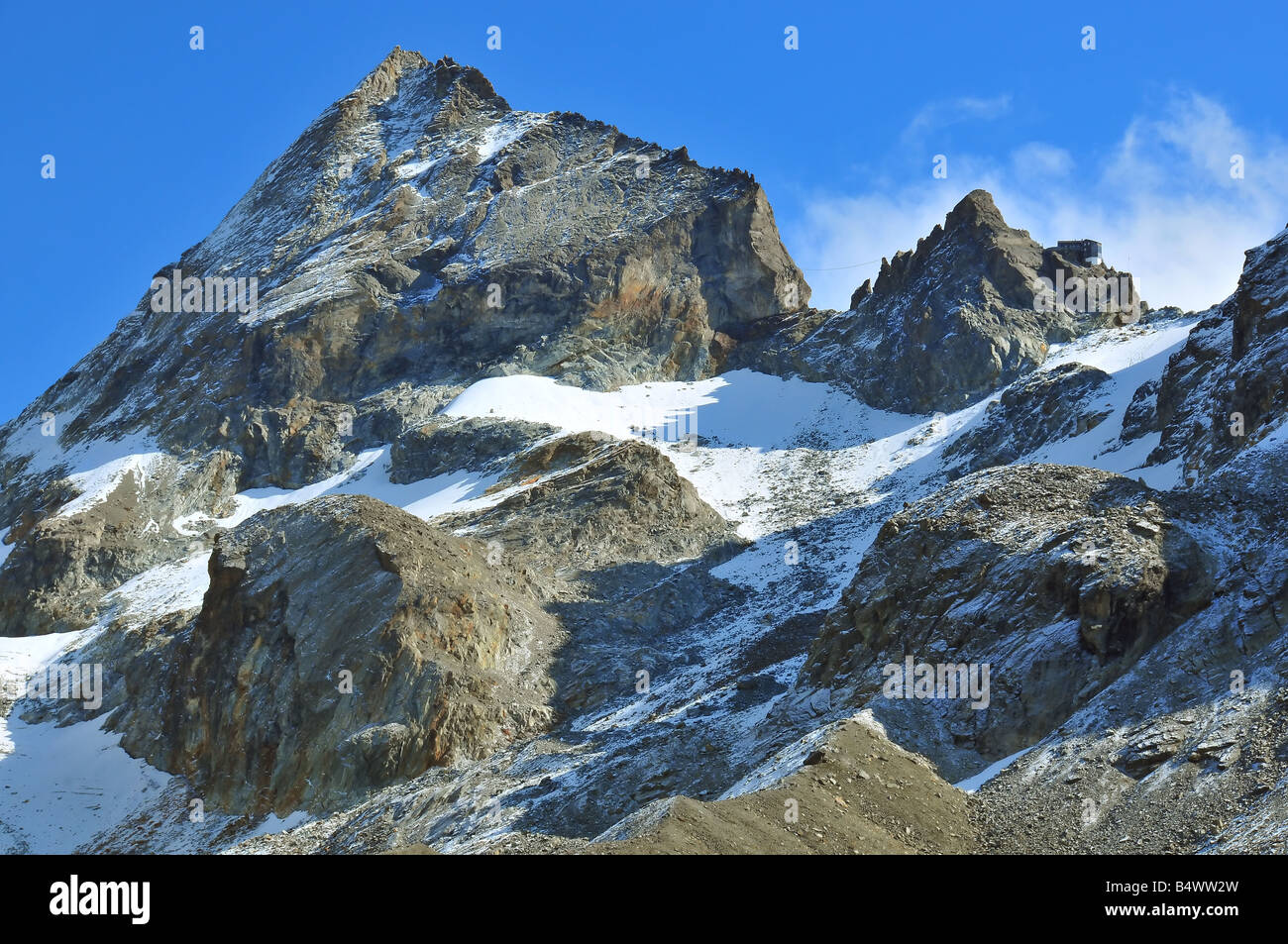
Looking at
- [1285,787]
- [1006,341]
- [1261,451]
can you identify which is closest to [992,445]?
[1006,341]

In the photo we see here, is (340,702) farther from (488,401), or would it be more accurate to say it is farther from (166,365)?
(166,365)

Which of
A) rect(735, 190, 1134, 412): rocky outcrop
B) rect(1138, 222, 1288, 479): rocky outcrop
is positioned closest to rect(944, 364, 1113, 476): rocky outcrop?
rect(1138, 222, 1288, 479): rocky outcrop

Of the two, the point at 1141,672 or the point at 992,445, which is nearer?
the point at 1141,672

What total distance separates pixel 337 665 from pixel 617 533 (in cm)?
1575

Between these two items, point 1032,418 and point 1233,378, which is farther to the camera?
point 1032,418

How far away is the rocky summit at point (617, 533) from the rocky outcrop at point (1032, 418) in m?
0.28

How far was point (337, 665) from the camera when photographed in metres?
45.8

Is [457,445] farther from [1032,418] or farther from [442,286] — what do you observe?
[1032,418]

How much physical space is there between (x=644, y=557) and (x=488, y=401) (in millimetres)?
22872

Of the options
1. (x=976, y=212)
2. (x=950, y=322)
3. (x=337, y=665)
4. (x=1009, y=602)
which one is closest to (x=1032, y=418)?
(x=950, y=322)

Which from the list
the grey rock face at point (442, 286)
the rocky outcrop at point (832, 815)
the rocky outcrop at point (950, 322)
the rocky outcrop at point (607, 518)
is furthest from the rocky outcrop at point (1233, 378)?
the grey rock face at point (442, 286)

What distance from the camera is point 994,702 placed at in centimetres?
3206

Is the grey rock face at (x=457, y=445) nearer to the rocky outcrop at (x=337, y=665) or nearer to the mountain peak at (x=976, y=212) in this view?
the rocky outcrop at (x=337, y=665)

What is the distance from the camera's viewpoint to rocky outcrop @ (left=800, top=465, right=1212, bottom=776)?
1246 inches
